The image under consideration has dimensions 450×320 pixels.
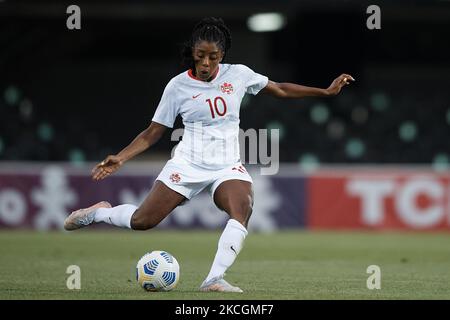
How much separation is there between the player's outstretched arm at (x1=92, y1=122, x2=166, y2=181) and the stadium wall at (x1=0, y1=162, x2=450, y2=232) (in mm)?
8308

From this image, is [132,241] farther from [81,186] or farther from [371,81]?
[371,81]

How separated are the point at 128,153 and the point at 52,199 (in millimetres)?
8807

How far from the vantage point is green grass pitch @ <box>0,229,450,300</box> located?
332 inches

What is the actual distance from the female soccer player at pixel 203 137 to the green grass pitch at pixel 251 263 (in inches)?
28.6

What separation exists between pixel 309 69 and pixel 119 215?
14.3 meters

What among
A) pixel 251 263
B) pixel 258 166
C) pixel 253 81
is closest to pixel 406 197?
pixel 258 166

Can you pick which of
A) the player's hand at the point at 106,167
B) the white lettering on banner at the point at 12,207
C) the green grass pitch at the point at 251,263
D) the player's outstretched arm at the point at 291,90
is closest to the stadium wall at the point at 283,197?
the white lettering on banner at the point at 12,207

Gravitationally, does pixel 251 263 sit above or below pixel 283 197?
below

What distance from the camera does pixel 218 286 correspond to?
824 centimetres

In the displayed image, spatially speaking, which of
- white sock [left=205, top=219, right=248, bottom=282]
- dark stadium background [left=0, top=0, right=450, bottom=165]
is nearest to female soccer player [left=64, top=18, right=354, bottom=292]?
white sock [left=205, top=219, right=248, bottom=282]

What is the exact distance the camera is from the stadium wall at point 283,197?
17.3m

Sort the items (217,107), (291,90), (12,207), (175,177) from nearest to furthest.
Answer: (217,107), (175,177), (291,90), (12,207)

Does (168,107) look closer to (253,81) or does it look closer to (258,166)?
(253,81)

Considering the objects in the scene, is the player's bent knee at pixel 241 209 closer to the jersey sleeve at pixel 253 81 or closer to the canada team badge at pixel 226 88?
the canada team badge at pixel 226 88
